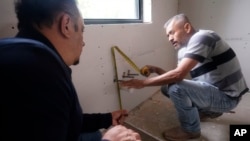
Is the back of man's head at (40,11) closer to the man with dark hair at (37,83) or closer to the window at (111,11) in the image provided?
the man with dark hair at (37,83)

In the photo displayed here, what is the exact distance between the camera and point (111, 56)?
65.1 inches

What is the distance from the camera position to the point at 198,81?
1.68 meters

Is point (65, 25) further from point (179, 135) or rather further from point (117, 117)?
point (179, 135)

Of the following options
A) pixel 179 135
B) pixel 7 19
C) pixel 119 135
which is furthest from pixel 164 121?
pixel 7 19

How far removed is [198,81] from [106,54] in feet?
2.43

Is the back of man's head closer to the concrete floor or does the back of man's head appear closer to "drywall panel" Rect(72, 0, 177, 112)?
"drywall panel" Rect(72, 0, 177, 112)

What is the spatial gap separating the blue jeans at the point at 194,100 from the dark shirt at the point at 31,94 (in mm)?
1124

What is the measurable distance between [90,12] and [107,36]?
22cm

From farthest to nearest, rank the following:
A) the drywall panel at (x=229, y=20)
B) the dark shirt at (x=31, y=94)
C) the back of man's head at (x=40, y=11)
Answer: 1. the drywall panel at (x=229, y=20)
2. the back of man's head at (x=40, y=11)
3. the dark shirt at (x=31, y=94)

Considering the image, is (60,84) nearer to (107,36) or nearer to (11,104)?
(11,104)

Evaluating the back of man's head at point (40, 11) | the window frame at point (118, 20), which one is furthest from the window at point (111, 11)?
the back of man's head at point (40, 11)

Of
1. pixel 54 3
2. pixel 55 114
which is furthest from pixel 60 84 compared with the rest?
pixel 54 3

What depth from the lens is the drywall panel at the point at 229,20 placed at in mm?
2617

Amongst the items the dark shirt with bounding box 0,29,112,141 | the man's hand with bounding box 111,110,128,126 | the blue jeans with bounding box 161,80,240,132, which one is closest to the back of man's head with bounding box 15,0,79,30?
the dark shirt with bounding box 0,29,112,141
